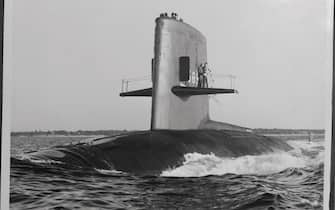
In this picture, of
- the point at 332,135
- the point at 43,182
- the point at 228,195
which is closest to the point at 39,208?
the point at 43,182

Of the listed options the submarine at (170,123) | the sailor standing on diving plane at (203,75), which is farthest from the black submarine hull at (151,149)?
the sailor standing on diving plane at (203,75)

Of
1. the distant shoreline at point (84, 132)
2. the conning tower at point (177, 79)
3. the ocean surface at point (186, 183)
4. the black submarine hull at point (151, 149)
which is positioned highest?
the conning tower at point (177, 79)

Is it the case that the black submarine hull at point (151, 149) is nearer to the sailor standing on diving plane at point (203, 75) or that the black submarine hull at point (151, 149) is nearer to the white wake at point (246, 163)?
the white wake at point (246, 163)

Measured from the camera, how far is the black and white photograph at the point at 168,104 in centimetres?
107

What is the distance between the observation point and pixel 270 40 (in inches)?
49.8

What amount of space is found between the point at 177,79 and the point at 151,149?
0.61 feet

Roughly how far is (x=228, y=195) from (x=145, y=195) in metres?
0.22

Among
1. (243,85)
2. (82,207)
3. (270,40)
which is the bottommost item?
(82,207)

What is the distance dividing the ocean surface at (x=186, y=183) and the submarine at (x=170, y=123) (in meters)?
0.02

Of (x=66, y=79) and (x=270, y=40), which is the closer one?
(x=66, y=79)

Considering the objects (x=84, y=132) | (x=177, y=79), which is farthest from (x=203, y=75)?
(x=84, y=132)

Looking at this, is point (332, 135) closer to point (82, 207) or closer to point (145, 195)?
point (145, 195)

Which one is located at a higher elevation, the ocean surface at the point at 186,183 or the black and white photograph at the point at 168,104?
the black and white photograph at the point at 168,104

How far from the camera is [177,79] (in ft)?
3.83
